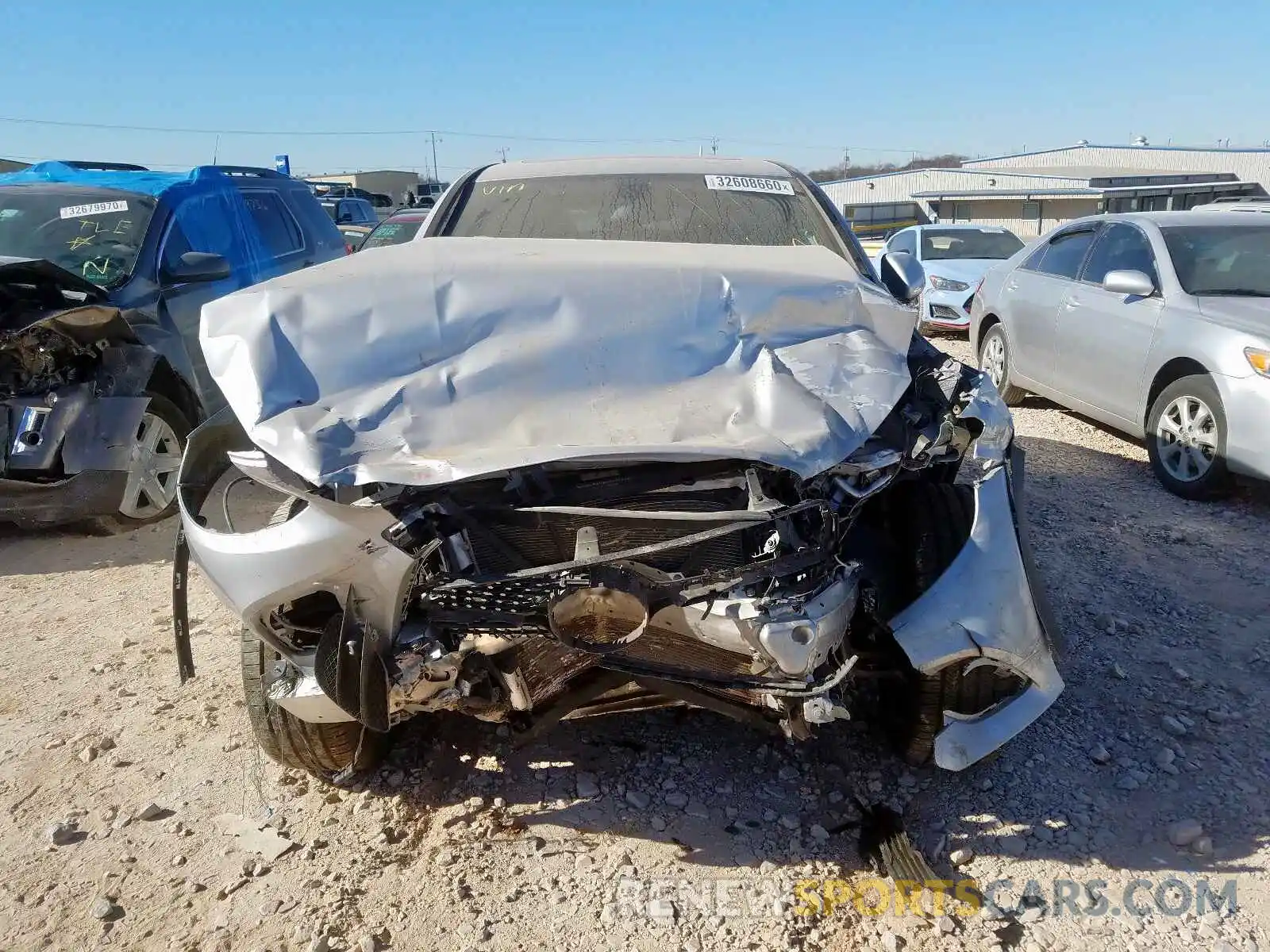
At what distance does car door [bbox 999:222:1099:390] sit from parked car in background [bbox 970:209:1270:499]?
0.04 ft

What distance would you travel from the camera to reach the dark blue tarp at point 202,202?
5.61 metres

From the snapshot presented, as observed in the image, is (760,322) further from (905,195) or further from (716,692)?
(905,195)

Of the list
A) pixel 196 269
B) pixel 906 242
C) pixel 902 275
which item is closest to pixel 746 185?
pixel 902 275

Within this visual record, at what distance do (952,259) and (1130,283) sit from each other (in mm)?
6440

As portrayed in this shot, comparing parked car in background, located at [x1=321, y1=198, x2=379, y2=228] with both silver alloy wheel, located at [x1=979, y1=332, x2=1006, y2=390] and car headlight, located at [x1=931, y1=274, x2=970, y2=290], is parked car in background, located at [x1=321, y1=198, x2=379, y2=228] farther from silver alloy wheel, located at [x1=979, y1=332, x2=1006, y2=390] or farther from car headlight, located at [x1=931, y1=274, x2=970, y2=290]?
silver alloy wheel, located at [x1=979, y1=332, x2=1006, y2=390]

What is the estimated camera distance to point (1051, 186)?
28906 mm

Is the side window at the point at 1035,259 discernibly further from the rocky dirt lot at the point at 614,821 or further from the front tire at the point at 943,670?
the front tire at the point at 943,670

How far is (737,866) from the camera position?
8.07ft

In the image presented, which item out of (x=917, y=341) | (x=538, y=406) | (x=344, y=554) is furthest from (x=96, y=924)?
(x=917, y=341)

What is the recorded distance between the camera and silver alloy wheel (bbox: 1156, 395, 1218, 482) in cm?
508

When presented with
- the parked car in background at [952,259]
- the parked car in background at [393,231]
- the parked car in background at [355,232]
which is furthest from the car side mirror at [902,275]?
the parked car in background at [355,232]

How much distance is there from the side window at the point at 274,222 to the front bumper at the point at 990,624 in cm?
569

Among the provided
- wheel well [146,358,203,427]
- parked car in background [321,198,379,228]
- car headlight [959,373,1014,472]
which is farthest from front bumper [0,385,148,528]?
parked car in background [321,198,379,228]

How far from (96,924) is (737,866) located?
1681mm
